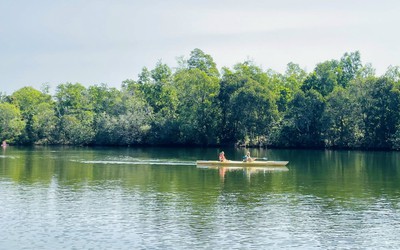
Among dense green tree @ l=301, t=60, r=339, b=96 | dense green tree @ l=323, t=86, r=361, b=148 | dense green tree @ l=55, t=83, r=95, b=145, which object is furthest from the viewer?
dense green tree @ l=55, t=83, r=95, b=145

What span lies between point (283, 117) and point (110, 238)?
7670 centimetres

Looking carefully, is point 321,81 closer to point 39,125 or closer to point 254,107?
point 254,107

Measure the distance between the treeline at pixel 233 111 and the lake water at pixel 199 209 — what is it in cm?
4038

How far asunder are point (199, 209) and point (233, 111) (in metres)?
67.1

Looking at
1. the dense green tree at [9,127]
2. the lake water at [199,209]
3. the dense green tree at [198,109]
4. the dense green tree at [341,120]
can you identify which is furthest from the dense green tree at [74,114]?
the lake water at [199,209]

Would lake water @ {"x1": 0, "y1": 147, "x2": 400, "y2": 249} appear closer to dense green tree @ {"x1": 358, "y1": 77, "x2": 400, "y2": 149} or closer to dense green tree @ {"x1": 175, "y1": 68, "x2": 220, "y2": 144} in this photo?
dense green tree @ {"x1": 358, "y1": 77, "x2": 400, "y2": 149}

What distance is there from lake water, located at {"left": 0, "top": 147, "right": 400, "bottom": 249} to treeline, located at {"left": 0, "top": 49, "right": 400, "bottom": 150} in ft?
132

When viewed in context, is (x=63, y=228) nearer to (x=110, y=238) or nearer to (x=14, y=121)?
(x=110, y=238)

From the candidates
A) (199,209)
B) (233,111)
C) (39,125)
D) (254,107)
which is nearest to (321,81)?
(254,107)

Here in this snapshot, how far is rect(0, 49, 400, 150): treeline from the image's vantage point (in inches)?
3565

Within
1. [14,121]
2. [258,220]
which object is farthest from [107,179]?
[14,121]

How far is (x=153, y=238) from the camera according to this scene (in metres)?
23.8

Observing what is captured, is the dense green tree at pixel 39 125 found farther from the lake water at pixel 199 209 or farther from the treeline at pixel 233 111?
the lake water at pixel 199 209

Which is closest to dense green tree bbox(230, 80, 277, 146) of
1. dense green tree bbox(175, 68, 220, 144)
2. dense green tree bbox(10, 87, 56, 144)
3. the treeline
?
the treeline
